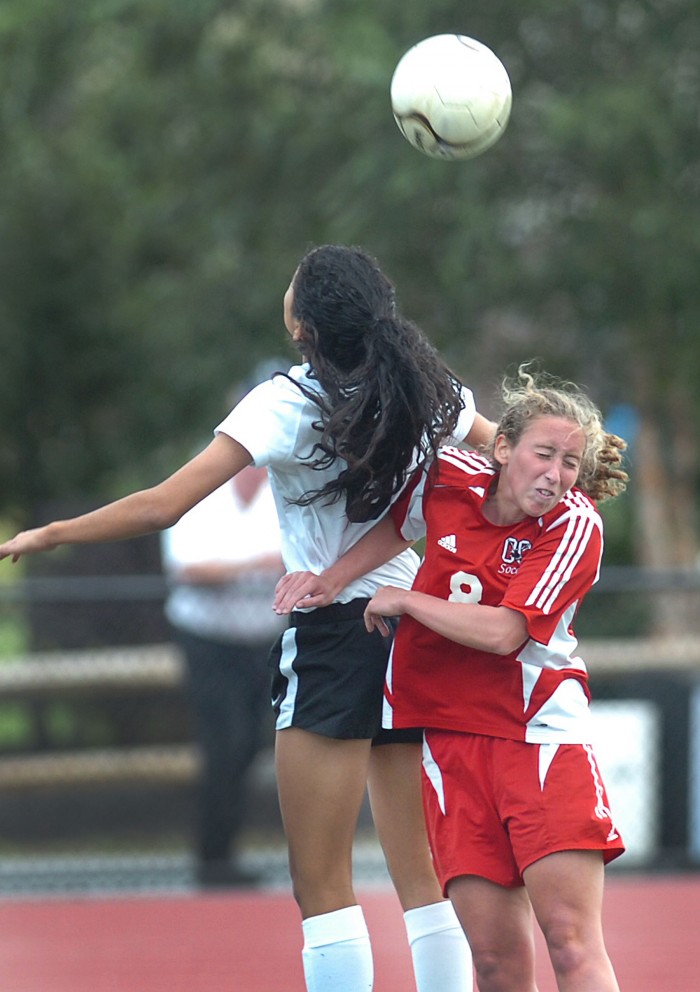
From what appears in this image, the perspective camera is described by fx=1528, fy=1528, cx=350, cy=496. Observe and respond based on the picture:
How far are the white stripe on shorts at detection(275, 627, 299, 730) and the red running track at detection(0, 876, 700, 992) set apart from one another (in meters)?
Answer: 1.97

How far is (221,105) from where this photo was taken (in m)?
9.98

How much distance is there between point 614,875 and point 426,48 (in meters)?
4.82

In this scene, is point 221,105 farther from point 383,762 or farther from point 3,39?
point 383,762

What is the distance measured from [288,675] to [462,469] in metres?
0.64

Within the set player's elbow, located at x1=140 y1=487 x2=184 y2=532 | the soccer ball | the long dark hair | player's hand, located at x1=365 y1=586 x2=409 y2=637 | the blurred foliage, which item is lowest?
player's hand, located at x1=365 y1=586 x2=409 y2=637

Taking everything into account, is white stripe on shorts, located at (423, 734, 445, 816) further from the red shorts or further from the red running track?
the red running track

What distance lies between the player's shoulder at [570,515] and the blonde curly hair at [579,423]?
102 millimetres

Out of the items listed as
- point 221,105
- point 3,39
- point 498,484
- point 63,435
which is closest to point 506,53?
point 221,105

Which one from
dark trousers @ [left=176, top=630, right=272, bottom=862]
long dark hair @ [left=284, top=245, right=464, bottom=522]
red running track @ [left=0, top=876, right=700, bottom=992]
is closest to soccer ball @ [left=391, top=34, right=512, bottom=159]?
long dark hair @ [left=284, top=245, right=464, bottom=522]

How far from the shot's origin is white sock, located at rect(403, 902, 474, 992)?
3.65m

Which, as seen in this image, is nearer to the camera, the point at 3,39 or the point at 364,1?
the point at 364,1

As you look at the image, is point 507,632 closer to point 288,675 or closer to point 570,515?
point 570,515

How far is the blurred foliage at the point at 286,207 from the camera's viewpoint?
8.58 m

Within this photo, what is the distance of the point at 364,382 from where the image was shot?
3396 mm
